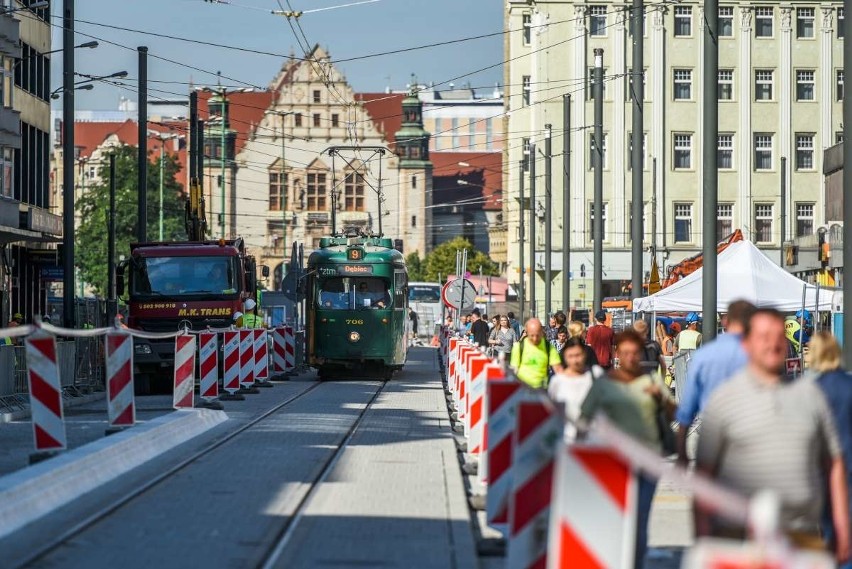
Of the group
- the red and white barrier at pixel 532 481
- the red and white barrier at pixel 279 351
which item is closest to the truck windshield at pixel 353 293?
the red and white barrier at pixel 279 351

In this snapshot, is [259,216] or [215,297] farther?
[259,216]

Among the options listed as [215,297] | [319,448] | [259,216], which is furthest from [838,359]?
[259,216]

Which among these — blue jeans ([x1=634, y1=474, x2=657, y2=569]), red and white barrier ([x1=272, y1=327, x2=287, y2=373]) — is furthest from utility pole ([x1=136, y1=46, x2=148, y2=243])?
blue jeans ([x1=634, y1=474, x2=657, y2=569])

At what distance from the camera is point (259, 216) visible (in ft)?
509

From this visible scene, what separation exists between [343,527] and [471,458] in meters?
6.23

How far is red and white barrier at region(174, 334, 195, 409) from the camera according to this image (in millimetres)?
25547

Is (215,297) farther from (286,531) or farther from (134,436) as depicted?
(286,531)

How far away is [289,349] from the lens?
47500mm

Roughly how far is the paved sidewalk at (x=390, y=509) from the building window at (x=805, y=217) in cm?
6853

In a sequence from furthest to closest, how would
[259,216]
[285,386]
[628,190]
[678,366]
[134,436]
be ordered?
[259,216] < [628,190] < [285,386] < [678,366] < [134,436]

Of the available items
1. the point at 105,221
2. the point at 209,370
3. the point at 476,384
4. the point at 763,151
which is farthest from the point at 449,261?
the point at 476,384

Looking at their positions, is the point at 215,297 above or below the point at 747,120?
below

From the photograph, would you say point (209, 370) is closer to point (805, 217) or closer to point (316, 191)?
point (805, 217)

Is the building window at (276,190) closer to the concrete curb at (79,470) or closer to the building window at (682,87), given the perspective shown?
the building window at (682,87)
